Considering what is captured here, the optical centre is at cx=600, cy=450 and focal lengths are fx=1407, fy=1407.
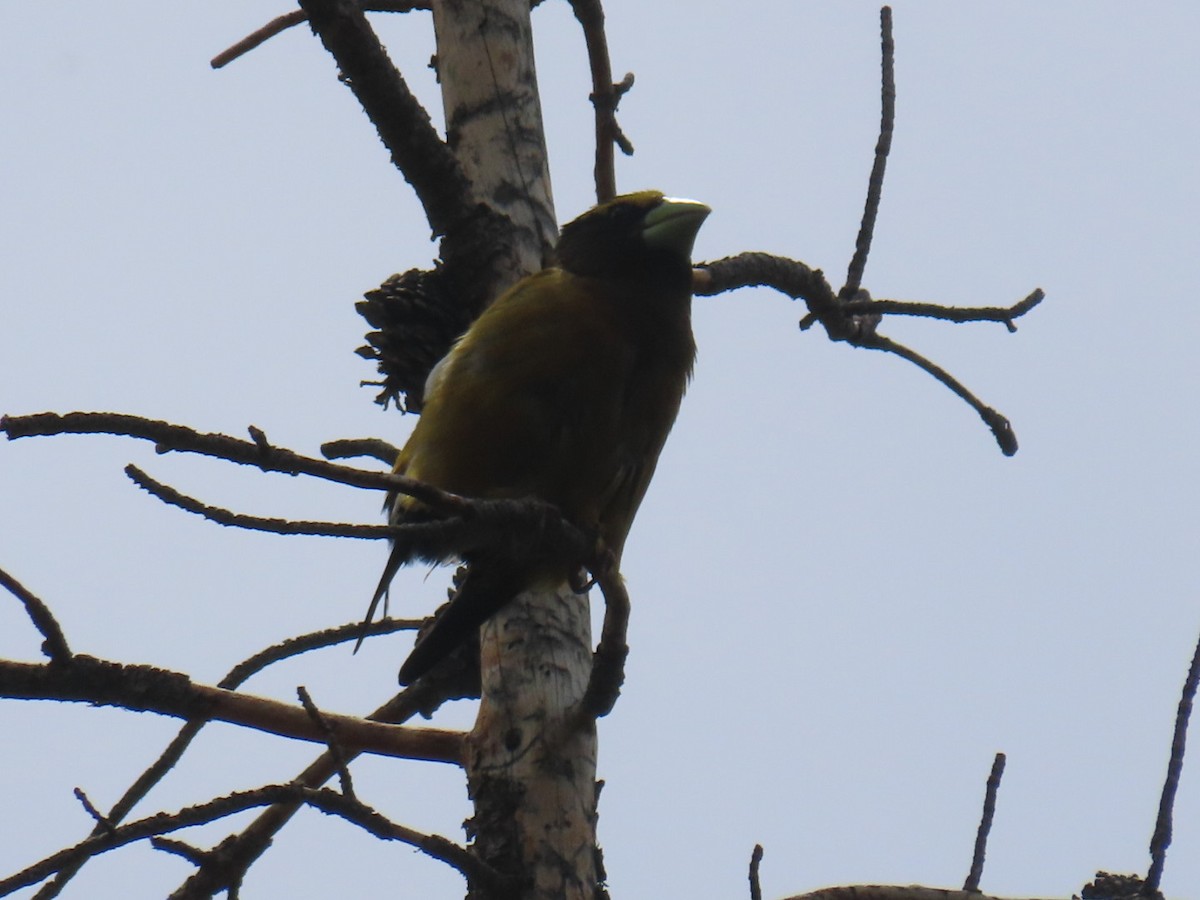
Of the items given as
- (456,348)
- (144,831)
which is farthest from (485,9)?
(144,831)

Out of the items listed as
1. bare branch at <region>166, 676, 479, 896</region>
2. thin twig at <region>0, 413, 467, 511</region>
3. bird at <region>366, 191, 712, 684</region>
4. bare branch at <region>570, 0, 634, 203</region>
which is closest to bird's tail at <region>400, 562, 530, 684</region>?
bird at <region>366, 191, 712, 684</region>

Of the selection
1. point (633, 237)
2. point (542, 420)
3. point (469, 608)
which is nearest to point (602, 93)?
point (633, 237)

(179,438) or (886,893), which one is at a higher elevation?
(179,438)

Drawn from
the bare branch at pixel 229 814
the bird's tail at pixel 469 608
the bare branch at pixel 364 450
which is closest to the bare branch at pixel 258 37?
the bare branch at pixel 364 450

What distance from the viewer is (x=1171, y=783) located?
2.67 m

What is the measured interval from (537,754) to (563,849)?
0.21m

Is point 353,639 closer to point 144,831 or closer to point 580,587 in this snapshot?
point 580,587

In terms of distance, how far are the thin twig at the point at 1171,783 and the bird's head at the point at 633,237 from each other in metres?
1.90

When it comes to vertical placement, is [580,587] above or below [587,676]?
above

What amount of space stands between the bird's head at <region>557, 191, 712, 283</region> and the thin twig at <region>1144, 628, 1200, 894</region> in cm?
190

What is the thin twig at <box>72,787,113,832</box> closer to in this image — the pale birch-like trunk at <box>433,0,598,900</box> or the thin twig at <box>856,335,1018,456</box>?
the pale birch-like trunk at <box>433,0,598,900</box>

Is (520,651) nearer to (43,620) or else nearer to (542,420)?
(542,420)

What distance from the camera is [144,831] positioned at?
8.36 ft

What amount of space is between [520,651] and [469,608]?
0.18 m
